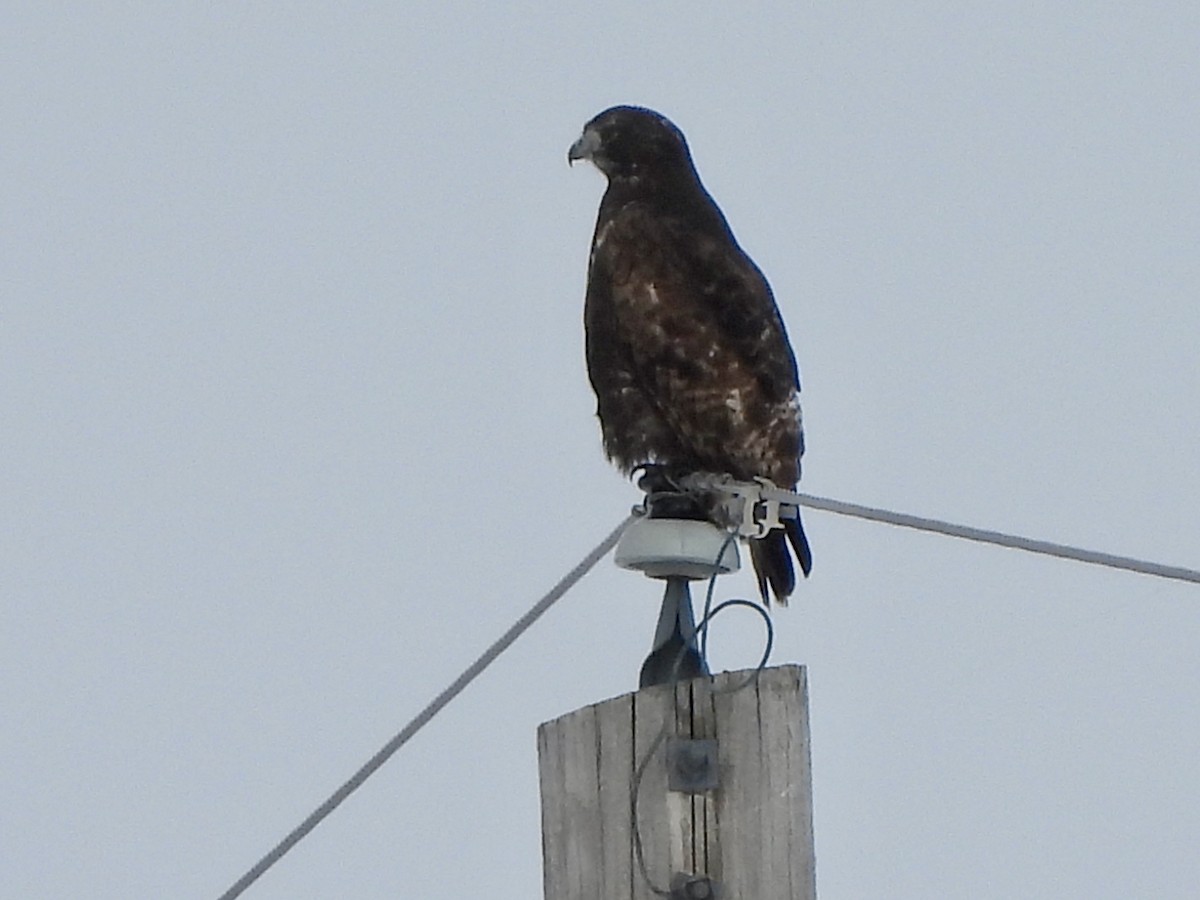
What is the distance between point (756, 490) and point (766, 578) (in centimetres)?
139

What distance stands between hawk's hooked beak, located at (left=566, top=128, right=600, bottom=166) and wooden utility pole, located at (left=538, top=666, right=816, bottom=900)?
2.44 metres

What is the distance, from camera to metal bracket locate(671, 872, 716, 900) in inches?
97.5

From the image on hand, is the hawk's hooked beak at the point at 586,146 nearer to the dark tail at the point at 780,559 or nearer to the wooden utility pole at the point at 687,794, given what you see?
the dark tail at the point at 780,559

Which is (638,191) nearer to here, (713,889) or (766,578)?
(766,578)

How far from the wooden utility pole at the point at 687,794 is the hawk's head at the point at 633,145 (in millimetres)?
2350

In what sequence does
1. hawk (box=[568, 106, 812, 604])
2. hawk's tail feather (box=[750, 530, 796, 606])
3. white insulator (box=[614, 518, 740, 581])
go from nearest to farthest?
white insulator (box=[614, 518, 740, 581])
hawk (box=[568, 106, 812, 604])
hawk's tail feather (box=[750, 530, 796, 606])

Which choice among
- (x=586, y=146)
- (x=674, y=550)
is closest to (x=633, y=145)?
(x=586, y=146)

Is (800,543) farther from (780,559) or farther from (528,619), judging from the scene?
(528,619)

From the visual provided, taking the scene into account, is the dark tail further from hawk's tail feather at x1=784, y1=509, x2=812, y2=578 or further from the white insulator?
the white insulator

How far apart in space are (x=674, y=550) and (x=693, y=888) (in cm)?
58

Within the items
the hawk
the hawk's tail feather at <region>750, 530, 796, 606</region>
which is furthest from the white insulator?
the hawk's tail feather at <region>750, 530, 796, 606</region>

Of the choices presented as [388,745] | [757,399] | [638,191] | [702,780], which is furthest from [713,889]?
[638,191]

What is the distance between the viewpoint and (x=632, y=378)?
14.9 ft

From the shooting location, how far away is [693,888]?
248 centimetres
